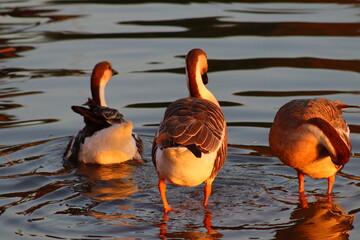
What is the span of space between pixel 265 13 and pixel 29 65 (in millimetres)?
5906

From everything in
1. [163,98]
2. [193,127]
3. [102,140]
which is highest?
[193,127]

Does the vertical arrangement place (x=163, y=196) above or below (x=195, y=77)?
below

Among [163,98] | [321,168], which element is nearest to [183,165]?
[321,168]

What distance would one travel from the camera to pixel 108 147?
1029 centimetres

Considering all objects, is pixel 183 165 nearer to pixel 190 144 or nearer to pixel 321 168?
pixel 190 144

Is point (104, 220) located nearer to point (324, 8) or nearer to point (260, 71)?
point (260, 71)

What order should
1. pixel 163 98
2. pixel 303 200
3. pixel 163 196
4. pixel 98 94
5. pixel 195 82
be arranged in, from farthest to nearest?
pixel 163 98 → pixel 98 94 → pixel 195 82 → pixel 303 200 → pixel 163 196

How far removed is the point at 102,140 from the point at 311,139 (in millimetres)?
3343

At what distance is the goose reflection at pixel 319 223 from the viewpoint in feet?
25.0

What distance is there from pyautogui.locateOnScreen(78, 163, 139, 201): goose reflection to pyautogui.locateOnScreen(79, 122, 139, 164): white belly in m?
0.10

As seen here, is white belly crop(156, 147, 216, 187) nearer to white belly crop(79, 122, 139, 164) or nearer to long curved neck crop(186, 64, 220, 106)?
long curved neck crop(186, 64, 220, 106)

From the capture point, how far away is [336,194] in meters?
8.87

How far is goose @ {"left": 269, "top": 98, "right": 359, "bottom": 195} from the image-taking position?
25.7ft

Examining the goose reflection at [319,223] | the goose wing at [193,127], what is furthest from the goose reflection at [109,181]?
the goose reflection at [319,223]
